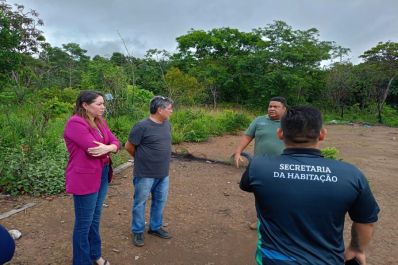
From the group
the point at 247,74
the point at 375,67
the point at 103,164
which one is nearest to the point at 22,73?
the point at 103,164

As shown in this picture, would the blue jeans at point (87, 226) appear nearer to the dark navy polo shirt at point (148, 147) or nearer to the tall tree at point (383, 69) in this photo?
the dark navy polo shirt at point (148, 147)

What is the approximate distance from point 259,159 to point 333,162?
35 cm

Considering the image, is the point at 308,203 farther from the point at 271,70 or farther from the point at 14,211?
the point at 271,70

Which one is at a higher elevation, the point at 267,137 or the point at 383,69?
the point at 383,69

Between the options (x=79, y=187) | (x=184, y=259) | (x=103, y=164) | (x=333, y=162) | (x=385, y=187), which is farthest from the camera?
(x=385, y=187)

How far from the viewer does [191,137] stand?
11375 mm

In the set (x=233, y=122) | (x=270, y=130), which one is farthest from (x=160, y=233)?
(x=233, y=122)

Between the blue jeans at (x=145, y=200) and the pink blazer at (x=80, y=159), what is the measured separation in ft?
2.93

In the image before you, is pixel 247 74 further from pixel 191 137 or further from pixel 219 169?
pixel 219 169

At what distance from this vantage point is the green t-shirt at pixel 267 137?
4203 mm

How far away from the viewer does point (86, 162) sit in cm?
304

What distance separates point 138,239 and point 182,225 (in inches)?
33.1

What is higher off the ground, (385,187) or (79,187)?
(79,187)

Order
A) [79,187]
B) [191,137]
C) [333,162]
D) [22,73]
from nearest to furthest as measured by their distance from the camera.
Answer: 1. [333,162]
2. [79,187]
3. [191,137]
4. [22,73]
